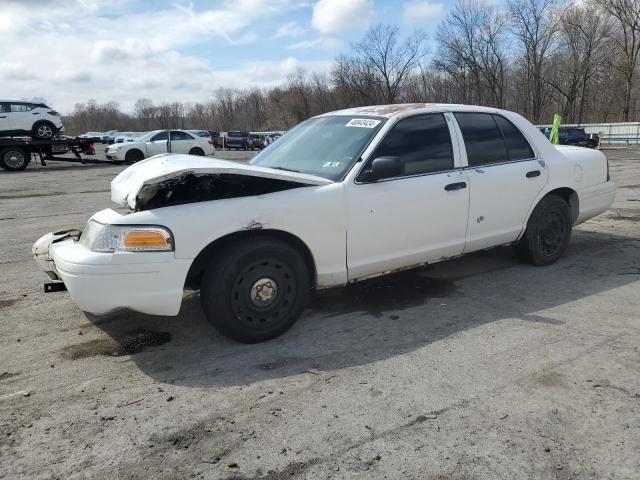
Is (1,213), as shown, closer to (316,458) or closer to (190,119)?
(316,458)

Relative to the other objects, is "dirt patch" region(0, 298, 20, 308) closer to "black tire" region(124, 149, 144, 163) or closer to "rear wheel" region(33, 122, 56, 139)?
"black tire" region(124, 149, 144, 163)

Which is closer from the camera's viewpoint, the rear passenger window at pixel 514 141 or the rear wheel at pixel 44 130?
the rear passenger window at pixel 514 141

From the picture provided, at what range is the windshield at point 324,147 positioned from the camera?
420cm

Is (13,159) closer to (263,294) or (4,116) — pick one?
(4,116)

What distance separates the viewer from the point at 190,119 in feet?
424

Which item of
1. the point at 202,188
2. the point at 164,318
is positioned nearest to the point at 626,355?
the point at 202,188

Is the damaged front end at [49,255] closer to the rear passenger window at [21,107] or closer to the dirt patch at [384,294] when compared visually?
the dirt patch at [384,294]

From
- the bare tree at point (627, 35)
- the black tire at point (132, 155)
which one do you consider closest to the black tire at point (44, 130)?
the black tire at point (132, 155)

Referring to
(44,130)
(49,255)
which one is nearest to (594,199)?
(49,255)

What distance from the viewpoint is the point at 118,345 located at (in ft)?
12.5

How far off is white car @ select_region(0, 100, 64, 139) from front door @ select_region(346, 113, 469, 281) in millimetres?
22976

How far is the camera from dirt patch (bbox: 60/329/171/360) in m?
3.68

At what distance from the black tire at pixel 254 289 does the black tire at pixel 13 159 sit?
22.1 m

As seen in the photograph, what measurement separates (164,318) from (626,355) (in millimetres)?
3471
